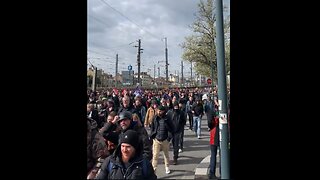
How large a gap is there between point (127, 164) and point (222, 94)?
1523 millimetres

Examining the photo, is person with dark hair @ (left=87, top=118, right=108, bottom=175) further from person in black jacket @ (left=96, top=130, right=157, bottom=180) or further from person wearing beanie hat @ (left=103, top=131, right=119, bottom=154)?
person wearing beanie hat @ (left=103, top=131, right=119, bottom=154)

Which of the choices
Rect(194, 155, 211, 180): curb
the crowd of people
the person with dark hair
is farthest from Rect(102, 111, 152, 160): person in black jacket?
Rect(194, 155, 211, 180): curb

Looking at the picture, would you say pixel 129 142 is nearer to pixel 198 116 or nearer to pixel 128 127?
pixel 128 127

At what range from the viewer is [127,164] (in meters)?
3.54

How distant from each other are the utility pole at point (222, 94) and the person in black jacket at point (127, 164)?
34.0 inches

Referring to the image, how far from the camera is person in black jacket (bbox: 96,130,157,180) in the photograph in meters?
3.49

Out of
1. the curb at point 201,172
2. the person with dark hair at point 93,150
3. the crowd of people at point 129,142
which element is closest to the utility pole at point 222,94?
the crowd of people at point 129,142

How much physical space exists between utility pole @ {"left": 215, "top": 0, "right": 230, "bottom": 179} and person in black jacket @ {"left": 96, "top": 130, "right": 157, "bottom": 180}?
864mm

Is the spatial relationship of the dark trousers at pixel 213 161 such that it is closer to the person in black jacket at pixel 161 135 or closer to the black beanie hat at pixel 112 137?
the person in black jacket at pixel 161 135

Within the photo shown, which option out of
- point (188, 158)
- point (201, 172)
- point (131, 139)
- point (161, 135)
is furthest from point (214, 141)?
point (131, 139)

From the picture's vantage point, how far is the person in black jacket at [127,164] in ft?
11.5
